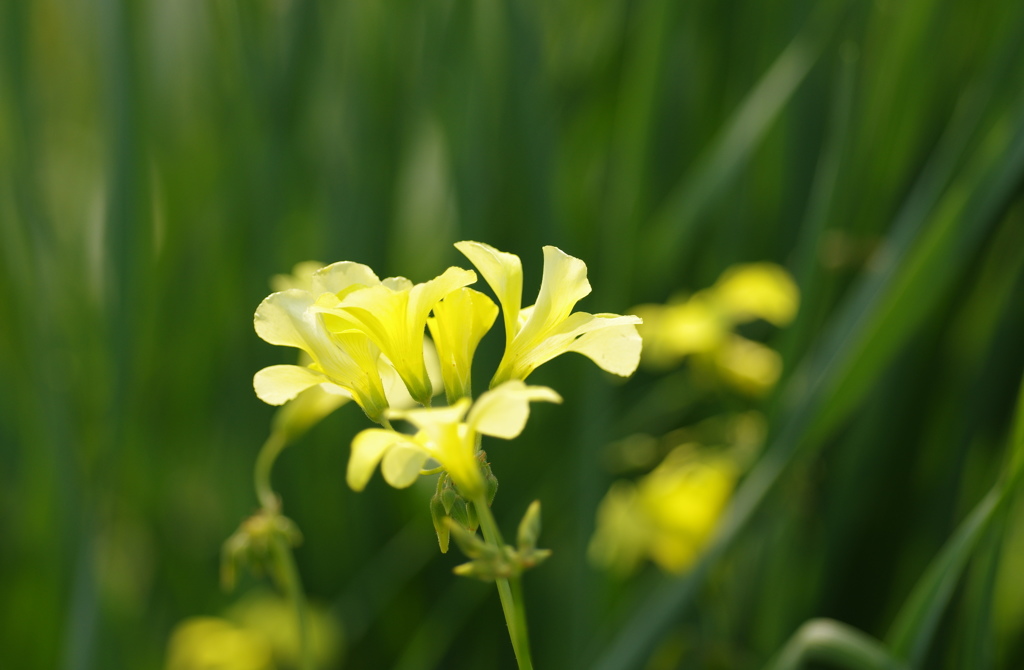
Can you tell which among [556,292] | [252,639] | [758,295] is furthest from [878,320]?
[252,639]

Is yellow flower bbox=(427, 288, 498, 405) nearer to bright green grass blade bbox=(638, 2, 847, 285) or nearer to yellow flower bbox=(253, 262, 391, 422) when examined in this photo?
yellow flower bbox=(253, 262, 391, 422)

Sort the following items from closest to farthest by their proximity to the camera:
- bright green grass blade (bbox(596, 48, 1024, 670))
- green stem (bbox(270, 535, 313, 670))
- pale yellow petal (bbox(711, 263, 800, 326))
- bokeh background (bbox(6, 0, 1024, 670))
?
green stem (bbox(270, 535, 313, 670)) → bright green grass blade (bbox(596, 48, 1024, 670)) → bokeh background (bbox(6, 0, 1024, 670)) → pale yellow petal (bbox(711, 263, 800, 326))

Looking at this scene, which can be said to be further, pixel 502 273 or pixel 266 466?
pixel 266 466

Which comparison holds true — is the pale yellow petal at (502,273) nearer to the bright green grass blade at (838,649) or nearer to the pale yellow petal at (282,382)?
the pale yellow petal at (282,382)

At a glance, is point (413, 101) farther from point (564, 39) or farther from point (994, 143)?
point (994, 143)

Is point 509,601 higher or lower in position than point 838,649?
higher

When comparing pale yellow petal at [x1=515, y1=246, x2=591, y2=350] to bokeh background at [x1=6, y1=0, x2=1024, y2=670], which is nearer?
pale yellow petal at [x1=515, y1=246, x2=591, y2=350]

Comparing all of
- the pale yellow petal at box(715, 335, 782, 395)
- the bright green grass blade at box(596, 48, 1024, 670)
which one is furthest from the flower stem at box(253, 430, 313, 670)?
the pale yellow petal at box(715, 335, 782, 395)

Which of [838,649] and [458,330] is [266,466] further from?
[838,649]

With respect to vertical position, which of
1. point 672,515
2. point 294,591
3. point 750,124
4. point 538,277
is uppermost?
point 750,124
